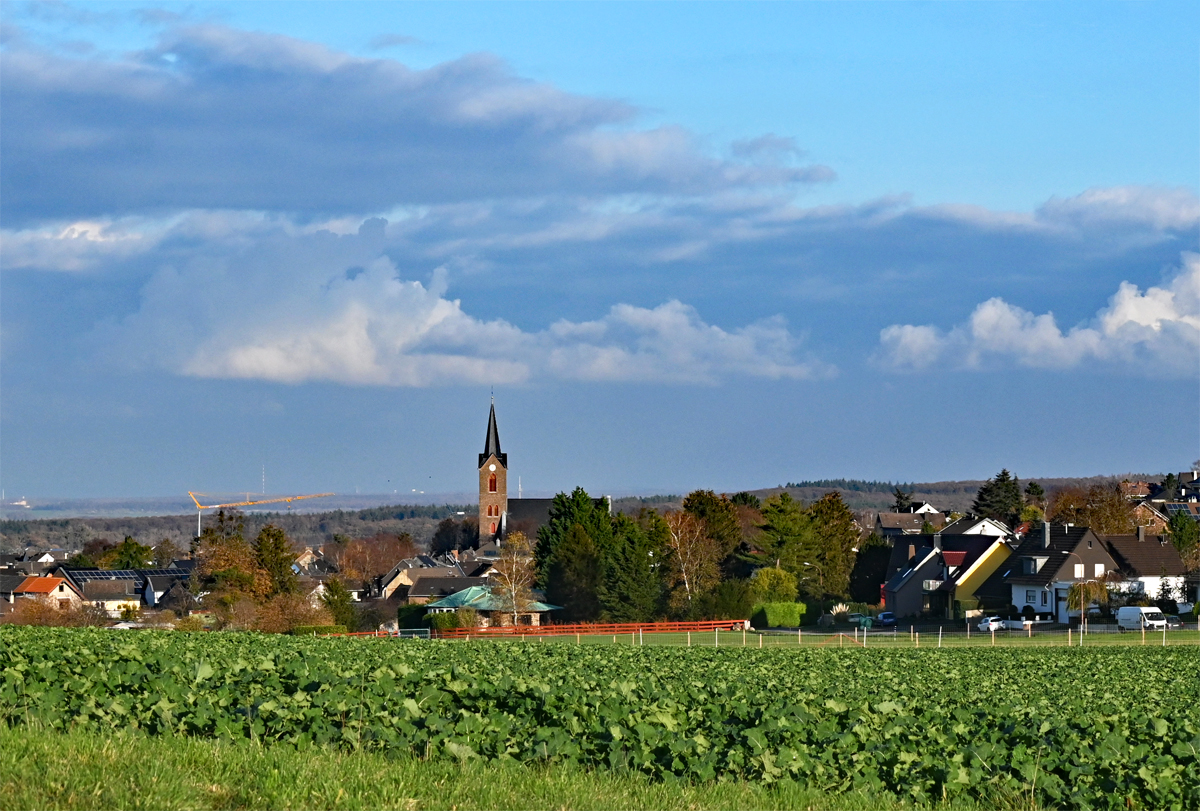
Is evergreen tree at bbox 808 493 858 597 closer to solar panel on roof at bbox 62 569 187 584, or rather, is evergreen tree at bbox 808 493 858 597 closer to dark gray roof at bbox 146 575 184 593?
dark gray roof at bbox 146 575 184 593

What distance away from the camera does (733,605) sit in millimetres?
80875

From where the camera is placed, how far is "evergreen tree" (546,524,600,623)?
84.9 metres

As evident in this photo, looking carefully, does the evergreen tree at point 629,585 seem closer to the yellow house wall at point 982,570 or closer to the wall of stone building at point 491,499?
the yellow house wall at point 982,570

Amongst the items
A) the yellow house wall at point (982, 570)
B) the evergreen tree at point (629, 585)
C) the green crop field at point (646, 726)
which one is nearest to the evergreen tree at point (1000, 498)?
the yellow house wall at point (982, 570)

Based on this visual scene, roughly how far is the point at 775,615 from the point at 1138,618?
75.0 feet

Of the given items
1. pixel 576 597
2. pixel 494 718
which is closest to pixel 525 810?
pixel 494 718

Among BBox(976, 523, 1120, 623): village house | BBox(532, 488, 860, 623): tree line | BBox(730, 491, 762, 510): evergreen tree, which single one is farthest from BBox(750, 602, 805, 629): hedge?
BBox(730, 491, 762, 510): evergreen tree

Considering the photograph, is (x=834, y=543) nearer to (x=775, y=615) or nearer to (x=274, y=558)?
(x=775, y=615)

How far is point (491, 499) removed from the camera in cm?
19488

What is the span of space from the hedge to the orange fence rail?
163 cm

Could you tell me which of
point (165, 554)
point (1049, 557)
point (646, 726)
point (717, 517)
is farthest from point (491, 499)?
point (646, 726)

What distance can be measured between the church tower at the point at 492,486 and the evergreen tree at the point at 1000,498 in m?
77.2

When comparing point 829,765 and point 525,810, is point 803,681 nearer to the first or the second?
point 829,765

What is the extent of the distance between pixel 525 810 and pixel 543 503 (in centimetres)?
19046
